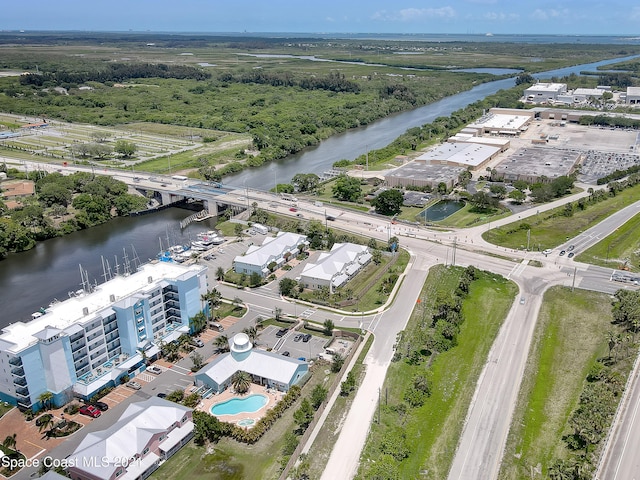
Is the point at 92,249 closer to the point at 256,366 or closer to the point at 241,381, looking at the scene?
the point at 256,366

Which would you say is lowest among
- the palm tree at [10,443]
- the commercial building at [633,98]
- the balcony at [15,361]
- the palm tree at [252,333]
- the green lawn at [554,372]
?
the green lawn at [554,372]

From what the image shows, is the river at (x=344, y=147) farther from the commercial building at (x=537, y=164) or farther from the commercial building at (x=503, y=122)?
the commercial building at (x=537, y=164)

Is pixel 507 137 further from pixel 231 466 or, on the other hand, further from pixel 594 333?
pixel 231 466

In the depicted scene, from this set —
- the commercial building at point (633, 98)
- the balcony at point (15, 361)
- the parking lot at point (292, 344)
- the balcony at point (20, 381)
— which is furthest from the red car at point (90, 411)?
the commercial building at point (633, 98)

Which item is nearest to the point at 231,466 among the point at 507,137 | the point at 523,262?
the point at 523,262

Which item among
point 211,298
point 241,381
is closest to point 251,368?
point 241,381

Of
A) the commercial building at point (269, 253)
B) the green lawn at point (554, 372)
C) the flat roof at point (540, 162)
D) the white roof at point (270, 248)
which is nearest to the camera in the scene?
the green lawn at point (554, 372)

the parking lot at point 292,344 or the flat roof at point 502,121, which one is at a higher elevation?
the flat roof at point 502,121
